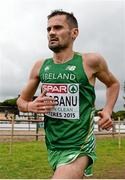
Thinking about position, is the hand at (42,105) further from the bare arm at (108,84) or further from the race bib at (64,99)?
the bare arm at (108,84)

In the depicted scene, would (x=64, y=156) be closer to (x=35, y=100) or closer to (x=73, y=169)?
(x=73, y=169)

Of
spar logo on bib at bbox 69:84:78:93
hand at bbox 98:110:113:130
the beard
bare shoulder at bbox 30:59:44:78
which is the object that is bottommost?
hand at bbox 98:110:113:130

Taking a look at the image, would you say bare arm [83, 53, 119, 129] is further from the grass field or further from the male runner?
the grass field

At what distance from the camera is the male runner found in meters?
3.37

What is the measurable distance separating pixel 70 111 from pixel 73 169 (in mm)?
447

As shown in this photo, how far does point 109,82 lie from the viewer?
12.4 ft

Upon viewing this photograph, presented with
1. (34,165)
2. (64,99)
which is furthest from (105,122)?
(34,165)

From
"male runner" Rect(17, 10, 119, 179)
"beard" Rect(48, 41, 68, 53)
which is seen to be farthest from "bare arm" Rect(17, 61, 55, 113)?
"beard" Rect(48, 41, 68, 53)

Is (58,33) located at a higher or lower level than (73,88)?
higher

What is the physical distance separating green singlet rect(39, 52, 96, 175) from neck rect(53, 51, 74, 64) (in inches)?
1.7

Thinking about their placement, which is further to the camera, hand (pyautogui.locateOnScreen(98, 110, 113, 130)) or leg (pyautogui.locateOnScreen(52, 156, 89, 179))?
hand (pyautogui.locateOnScreen(98, 110, 113, 130))

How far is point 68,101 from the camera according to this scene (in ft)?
11.7

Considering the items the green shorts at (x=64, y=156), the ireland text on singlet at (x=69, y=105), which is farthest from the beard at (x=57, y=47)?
the green shorts at (x=64, y=156)

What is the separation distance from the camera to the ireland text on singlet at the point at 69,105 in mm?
3418
